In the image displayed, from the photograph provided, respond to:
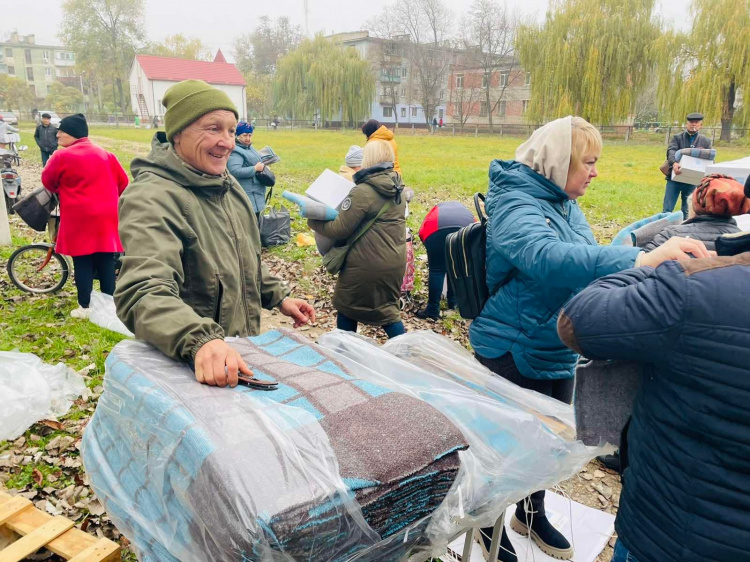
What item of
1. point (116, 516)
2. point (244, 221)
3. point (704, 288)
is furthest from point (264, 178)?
point (704, 288)

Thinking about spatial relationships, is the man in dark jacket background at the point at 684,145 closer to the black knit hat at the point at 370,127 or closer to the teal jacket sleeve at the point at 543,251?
the black knit hat at the point at 370,127

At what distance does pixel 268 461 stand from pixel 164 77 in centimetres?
6795

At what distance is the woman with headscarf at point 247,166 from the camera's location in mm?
7375

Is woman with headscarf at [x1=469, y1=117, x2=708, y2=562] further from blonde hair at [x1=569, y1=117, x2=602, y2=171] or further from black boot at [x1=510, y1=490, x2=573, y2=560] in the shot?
black boot at [x1=510, y1=490, x2=573, y2=560]

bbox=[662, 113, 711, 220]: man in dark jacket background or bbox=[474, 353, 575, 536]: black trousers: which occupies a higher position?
bbox=[662, 113, 711, 220]: man in dark jacket background

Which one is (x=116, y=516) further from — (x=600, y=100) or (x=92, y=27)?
(x=92, y=27)

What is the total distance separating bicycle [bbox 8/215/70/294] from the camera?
6.24 metres

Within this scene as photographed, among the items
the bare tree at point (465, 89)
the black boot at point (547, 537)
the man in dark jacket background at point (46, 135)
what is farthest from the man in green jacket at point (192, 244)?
the bare tree at point (465, 89)

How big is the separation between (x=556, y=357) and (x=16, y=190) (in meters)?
9.67

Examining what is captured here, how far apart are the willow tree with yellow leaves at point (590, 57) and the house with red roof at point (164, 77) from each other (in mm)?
37372

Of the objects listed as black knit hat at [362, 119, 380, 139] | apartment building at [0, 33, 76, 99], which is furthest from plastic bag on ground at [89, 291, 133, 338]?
apartment building at [0, 33, 76, 99]

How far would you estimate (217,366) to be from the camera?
1.44 meters

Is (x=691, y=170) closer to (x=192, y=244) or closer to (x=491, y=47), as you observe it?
(x=192, y=244)

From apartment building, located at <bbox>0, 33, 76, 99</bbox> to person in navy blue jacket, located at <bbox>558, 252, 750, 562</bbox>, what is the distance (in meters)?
109
